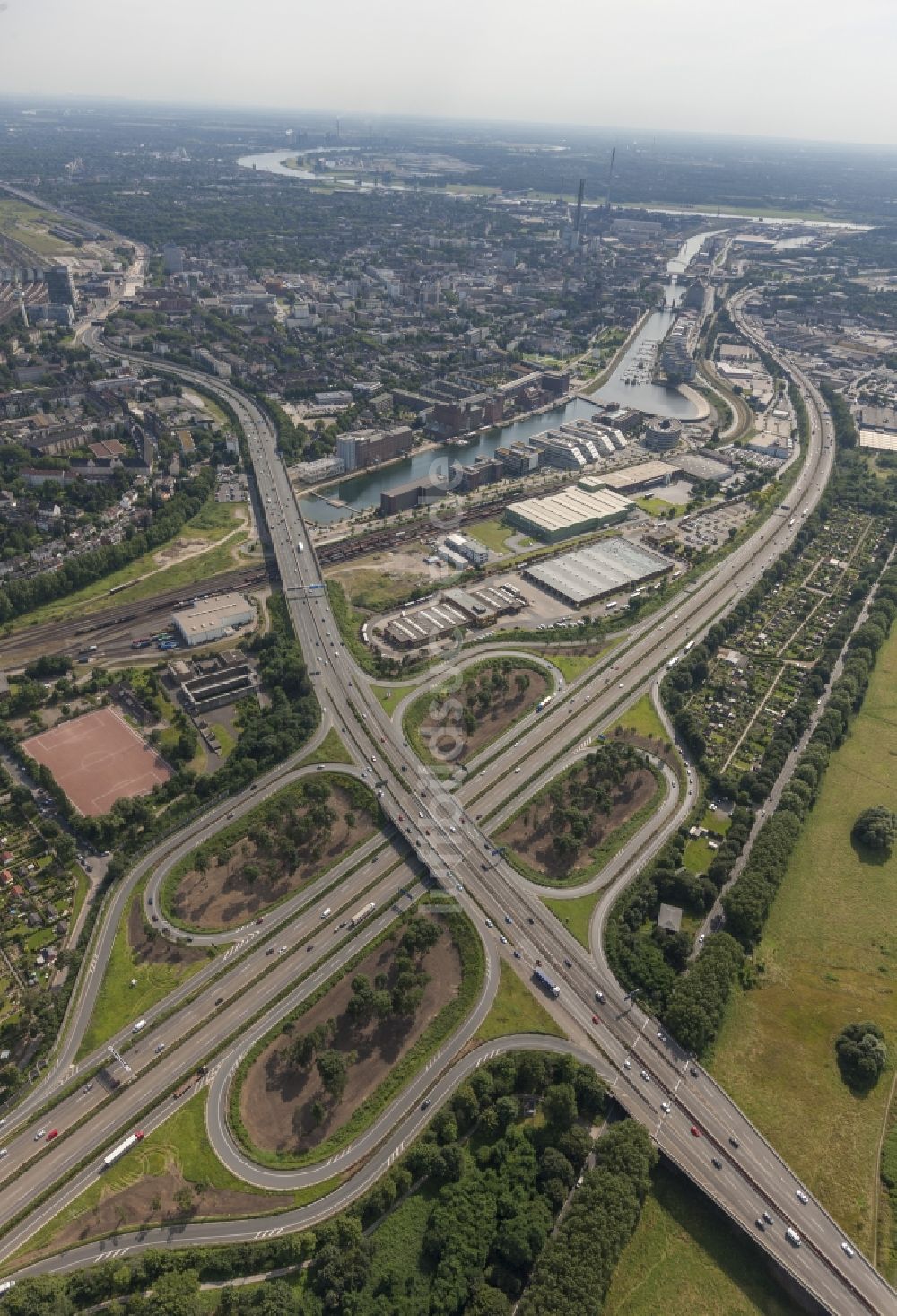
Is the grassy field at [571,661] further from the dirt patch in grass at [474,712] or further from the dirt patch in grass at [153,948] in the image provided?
the dirt patch in grass at [153,948]

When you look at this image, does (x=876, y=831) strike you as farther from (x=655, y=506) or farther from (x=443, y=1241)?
(x=655, y=506)

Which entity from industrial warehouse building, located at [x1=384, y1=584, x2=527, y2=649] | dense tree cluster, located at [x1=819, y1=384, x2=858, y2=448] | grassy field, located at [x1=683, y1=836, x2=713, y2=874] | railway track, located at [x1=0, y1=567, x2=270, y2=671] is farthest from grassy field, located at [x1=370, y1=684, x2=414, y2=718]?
dense tree cluster, located at [x1=819, y1=384, x2=858, y2=448]

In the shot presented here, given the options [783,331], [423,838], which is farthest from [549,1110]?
[783,331]

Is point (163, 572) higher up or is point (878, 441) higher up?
point (878, 441)

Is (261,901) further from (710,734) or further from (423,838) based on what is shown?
(710,734)

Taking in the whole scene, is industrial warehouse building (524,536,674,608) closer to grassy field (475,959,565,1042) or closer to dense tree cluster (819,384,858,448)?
grassy field (475,959,565,1042)

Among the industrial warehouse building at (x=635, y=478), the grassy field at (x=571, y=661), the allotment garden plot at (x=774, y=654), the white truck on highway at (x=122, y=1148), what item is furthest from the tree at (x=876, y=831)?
the industrial warehouse building at (x=635, y=478)

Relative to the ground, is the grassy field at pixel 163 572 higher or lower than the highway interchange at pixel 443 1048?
higher

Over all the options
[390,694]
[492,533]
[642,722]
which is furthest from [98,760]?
[492,533]
